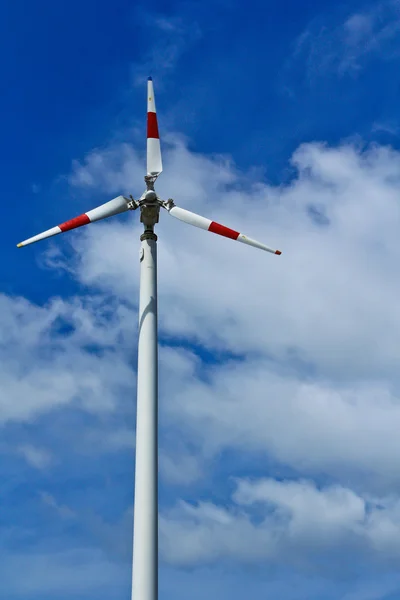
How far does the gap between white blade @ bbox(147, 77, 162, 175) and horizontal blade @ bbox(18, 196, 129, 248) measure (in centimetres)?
352

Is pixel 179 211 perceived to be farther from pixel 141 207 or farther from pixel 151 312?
pixel 151 312

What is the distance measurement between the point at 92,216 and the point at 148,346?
1137cm

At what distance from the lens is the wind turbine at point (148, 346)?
45812 mm

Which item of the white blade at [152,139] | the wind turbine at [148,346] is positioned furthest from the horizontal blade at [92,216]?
the white blade at [152,139]

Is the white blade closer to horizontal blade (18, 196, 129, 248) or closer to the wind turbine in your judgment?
the wind turbine

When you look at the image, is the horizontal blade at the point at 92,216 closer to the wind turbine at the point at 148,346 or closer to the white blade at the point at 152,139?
the wind turbine at the point at 148,346

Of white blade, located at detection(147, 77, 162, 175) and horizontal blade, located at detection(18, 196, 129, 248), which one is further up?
white blade, located at detection(147, 77, 162, 175)

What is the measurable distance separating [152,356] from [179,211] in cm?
1157

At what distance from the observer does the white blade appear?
5925 cm

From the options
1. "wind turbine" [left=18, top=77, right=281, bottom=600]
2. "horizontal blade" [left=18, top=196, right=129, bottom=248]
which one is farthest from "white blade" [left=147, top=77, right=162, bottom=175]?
"horizontal blade" [left=18, top=196, right=129, bottom=248]

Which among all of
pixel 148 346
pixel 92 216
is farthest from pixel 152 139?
pixel 148 346

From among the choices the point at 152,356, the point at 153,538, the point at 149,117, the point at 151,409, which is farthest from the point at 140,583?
the point at 149,117

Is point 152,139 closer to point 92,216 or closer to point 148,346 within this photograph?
point 92,216

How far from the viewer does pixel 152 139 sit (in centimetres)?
6078
